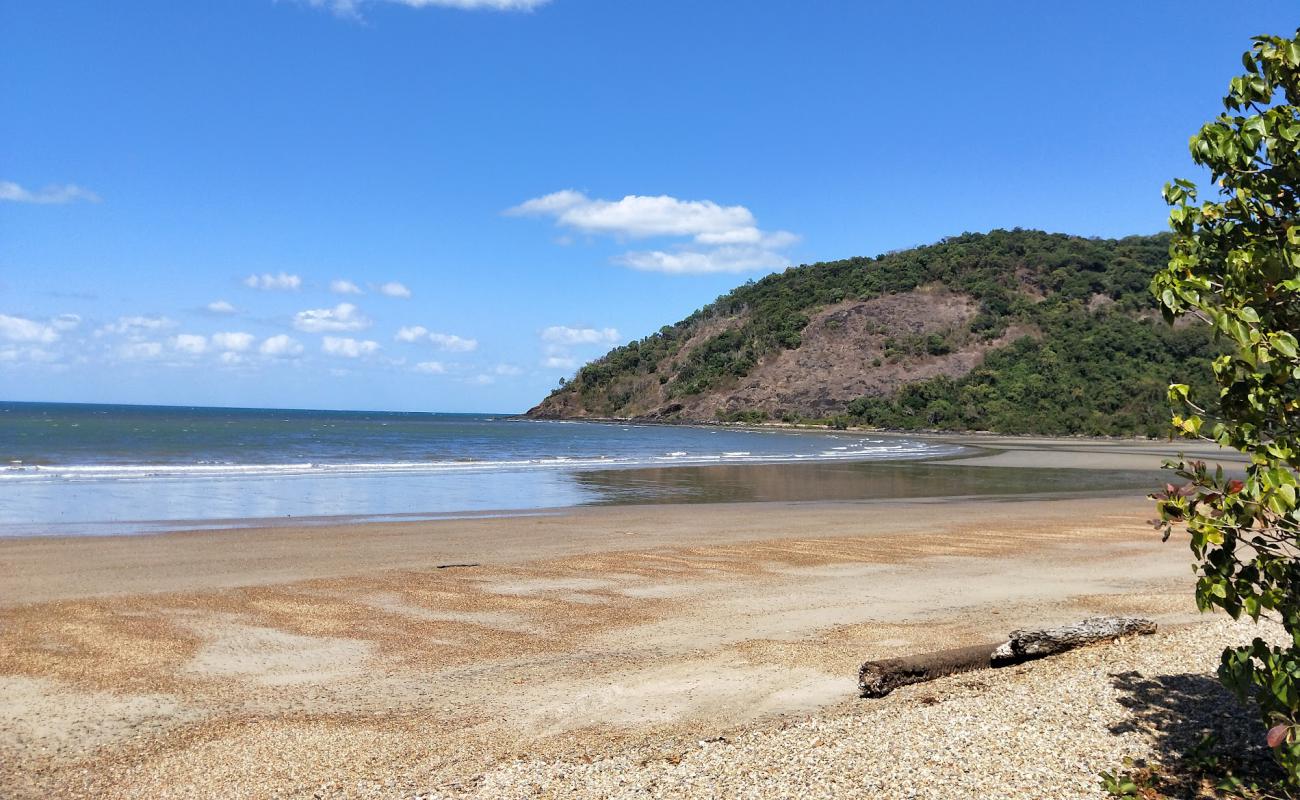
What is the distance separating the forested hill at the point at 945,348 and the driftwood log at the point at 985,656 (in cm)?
8592

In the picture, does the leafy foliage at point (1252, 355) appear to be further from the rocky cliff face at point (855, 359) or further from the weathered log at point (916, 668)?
the rocky cliff face at point (855, 359)

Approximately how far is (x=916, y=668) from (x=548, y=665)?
11.1 feet

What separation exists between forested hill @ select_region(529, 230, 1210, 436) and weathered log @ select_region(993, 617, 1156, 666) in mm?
85837

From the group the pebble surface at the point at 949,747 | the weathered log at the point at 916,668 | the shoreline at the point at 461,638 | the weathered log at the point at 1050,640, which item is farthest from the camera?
the weathered log at the point at 1050,640

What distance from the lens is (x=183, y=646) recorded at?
30.7 feet

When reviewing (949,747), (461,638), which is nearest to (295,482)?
(461,638)

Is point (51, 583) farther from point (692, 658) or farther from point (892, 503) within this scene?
point (892, 503)

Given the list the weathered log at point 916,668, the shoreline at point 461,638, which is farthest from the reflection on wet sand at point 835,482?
the weathered log at point 916,668

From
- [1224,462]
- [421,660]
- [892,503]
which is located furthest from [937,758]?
[1224,462]

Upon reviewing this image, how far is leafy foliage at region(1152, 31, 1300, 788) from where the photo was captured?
3.93m

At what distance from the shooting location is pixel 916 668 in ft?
23.7

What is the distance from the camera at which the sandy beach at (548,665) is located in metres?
5.73

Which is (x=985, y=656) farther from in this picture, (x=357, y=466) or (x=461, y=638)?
(x=357, y=466)

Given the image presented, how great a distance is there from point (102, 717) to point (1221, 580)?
7689 mm
